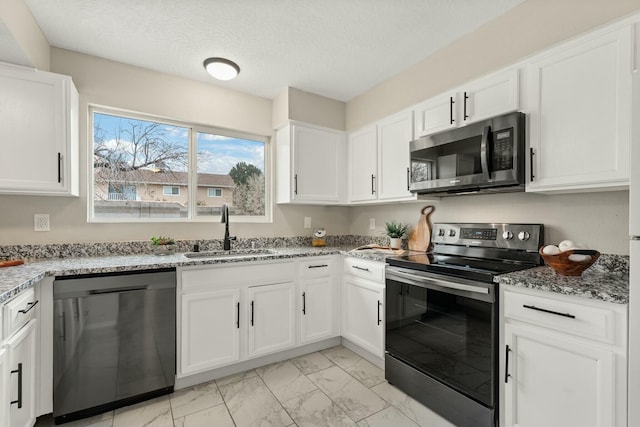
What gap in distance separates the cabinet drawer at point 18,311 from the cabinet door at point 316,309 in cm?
169

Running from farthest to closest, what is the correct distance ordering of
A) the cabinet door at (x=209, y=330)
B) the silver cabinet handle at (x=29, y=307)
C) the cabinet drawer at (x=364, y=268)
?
the cabinet drawer at (x=364, y=268), the cabinet door at (x=209, y=330), the silver cabinet handle at (x=29, y=307)

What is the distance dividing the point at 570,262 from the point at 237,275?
2025mm

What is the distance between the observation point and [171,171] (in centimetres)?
277

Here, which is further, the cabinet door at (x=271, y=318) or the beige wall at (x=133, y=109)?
the cabinet door at (x=271, y=318)

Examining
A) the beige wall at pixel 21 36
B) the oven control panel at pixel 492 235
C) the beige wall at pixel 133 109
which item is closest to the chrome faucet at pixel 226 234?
the beige wall at pixel 133 109

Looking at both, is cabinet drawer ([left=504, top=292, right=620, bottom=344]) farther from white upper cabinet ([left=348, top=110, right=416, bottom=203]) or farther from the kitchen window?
the kitchen window

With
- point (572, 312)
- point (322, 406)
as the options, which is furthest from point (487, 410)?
point (322, 406)

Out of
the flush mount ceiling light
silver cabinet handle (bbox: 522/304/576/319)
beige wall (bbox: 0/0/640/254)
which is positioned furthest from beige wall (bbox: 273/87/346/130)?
silver cabinet handle (bbox: 522/304/576/319)

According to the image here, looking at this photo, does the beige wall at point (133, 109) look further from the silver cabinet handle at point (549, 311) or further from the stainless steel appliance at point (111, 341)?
the silver cabinet handle at point (549, 311)

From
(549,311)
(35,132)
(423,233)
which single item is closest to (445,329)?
(549,311)

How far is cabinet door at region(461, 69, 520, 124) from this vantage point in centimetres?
181

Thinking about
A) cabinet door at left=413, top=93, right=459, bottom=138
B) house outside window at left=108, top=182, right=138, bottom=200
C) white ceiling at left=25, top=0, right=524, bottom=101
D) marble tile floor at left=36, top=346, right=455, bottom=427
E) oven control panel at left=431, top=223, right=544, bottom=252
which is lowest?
marble tile floor at left=36, top=346, right=455, bottom=427

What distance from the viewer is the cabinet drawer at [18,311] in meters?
1.34

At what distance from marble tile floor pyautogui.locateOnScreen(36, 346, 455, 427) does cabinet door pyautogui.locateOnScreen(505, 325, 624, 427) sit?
0.49 metres
